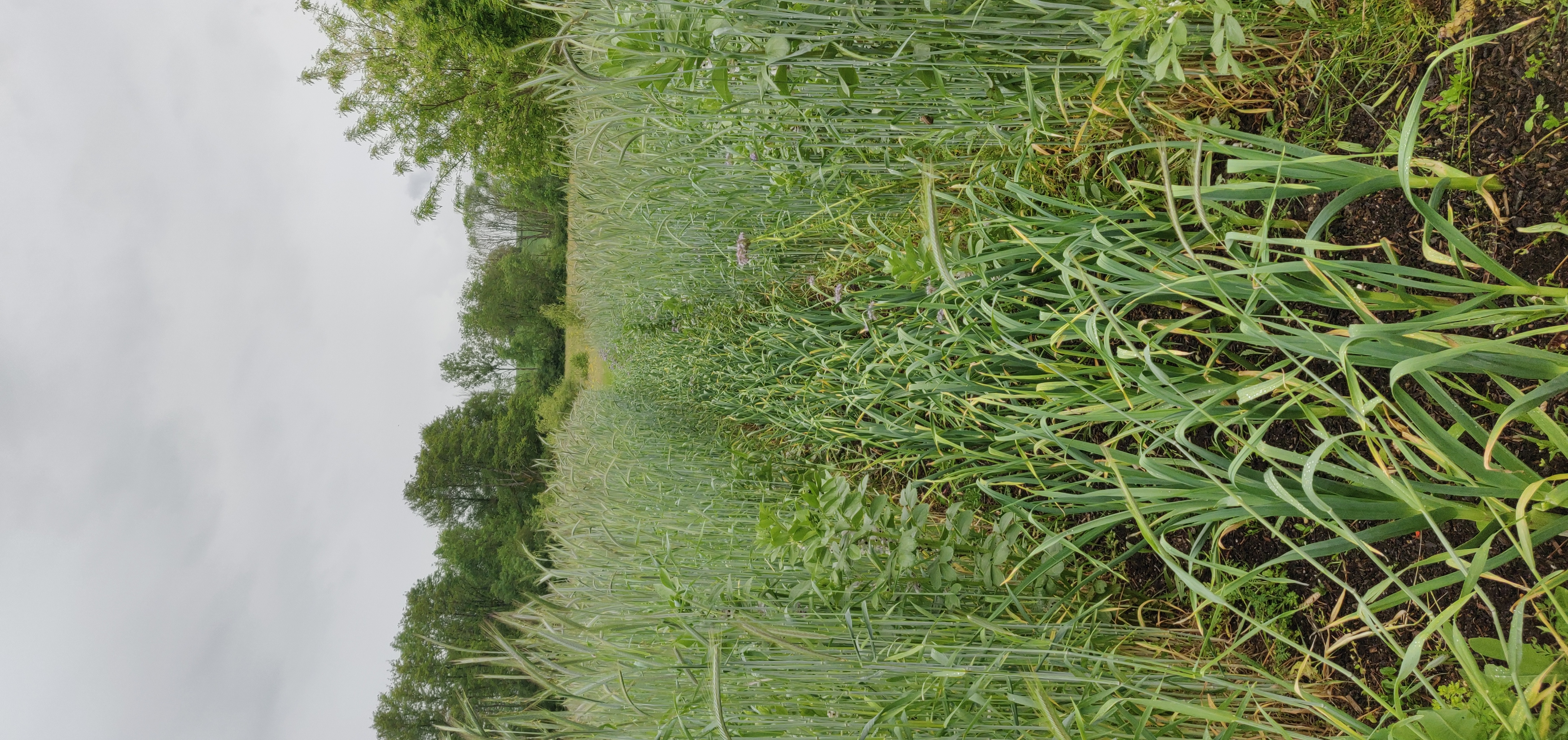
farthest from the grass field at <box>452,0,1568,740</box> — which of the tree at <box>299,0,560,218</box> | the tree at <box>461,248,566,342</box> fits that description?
the tree at <box>461,248,566,342</box>

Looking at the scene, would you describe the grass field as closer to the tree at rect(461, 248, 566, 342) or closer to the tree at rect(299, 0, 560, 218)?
the tree at rect(299, 0, 560, 218)

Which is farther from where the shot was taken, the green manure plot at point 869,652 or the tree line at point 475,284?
the tree line at point 475,284

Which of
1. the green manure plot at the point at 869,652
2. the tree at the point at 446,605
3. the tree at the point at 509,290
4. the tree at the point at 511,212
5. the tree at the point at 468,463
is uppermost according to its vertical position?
the tree at the point at 511,212

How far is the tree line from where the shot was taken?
8.49 meters

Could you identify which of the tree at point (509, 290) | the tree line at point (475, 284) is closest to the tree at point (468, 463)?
the tree line at point (475, 284)

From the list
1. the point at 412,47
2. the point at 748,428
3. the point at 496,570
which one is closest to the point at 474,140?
the point at 412,47

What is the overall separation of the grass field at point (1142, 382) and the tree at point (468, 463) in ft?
56.6

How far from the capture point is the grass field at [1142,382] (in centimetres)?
96

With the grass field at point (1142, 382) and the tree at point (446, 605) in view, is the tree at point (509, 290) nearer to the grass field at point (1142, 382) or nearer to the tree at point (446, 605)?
the tree at point (446, 605)

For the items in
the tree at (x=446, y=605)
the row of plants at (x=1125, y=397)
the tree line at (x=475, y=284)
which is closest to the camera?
the row of plants at (x=1125, y=397)

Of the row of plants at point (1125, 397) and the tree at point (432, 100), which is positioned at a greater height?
the tree at point (432, 100)

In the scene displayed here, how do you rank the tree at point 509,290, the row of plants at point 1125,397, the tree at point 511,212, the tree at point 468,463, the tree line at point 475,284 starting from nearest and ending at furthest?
the row of plants at point 1125,397, the tree line at point 475,284, the tree at point 511,212, the tree at point 509,290, the tree at point 468,463

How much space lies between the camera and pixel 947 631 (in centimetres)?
168

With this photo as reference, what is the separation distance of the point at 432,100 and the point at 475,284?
12048 millimetres
